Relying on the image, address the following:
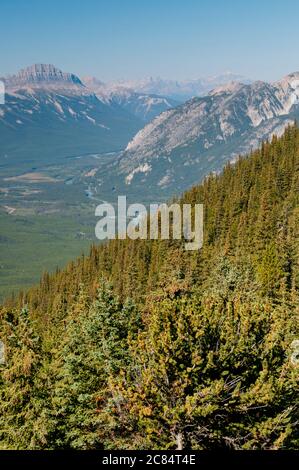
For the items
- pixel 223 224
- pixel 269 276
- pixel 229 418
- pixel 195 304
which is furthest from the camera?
pixel 223 224

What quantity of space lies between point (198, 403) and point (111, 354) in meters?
12.7

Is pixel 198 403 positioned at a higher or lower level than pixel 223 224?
lower

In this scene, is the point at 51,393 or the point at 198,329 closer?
the point at 198,329

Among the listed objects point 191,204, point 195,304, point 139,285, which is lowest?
point 139,285

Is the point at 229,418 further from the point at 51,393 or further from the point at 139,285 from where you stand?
the point at 139,285

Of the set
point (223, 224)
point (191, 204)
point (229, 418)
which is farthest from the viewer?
point (191, 204)

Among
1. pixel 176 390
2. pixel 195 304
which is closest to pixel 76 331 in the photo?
pixel 195 304

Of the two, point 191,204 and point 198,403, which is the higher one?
point 191,204

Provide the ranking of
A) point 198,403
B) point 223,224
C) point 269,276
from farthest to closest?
point 223,224
point 269,276
point 198,403

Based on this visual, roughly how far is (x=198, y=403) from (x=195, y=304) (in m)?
6.03

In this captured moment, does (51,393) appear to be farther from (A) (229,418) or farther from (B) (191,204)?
(B) (191,204)

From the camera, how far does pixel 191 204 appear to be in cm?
16400

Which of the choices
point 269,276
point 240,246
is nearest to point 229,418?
point 269,276

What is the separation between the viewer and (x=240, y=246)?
102 meters
